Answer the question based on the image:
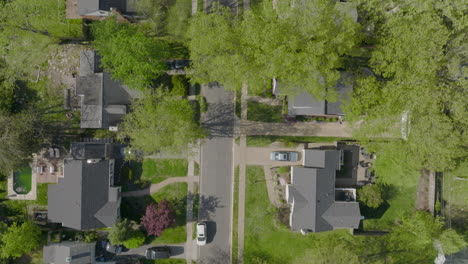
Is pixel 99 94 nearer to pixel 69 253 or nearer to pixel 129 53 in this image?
pixel 129 53

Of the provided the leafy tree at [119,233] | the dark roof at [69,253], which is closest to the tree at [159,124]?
the leafy tree at [119,233]

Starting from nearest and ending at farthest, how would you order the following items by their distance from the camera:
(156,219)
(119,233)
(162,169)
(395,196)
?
(119,233) → (156,219) → (395,196) → (162,169)

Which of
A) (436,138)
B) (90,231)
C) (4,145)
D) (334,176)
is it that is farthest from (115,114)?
(436,138)

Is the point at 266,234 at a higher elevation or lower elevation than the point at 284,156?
lower

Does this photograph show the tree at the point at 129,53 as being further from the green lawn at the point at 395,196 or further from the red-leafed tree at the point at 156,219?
the green lawn at the point at 395,196

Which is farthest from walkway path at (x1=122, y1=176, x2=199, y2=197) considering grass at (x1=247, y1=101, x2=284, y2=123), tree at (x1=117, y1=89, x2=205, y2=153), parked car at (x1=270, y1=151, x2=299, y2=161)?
grass at (x1=247, y1=101, x2=284, y2=123)

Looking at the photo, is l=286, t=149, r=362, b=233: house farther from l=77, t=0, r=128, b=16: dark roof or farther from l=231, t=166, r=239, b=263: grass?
l=77, t=0, r=128, b=16: dark roof

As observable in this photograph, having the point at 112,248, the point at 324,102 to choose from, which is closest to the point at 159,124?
the point at 112,248
